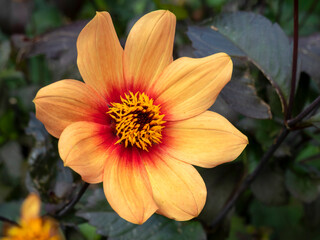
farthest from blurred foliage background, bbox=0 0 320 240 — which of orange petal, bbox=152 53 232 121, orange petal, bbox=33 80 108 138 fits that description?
orange petal, bbox=33 80 108 138

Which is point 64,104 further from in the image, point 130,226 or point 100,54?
point 130,226

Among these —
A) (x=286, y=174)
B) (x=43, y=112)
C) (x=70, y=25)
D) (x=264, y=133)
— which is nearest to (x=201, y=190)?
(x=43, y=112)

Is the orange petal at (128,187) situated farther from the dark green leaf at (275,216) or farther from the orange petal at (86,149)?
the dark green leaf at (275,216)

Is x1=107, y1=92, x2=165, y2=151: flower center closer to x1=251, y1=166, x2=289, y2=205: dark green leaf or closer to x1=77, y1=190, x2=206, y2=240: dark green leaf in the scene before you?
x1=77, y1=190, x2=206, y2=240: dark green leaf

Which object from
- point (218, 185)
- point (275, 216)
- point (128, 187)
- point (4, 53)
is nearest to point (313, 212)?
point (275, 216)

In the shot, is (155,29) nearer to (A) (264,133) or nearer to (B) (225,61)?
(B) (225,61)

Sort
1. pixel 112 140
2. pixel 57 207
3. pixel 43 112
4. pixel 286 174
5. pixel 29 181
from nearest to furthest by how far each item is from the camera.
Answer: pixel 43 112 → pixel 112 140 → pixel 57 207 → pixel 29 181 → pixel 286 174

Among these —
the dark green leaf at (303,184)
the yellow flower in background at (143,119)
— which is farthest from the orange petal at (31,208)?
the dark green leaf at (303,184)
